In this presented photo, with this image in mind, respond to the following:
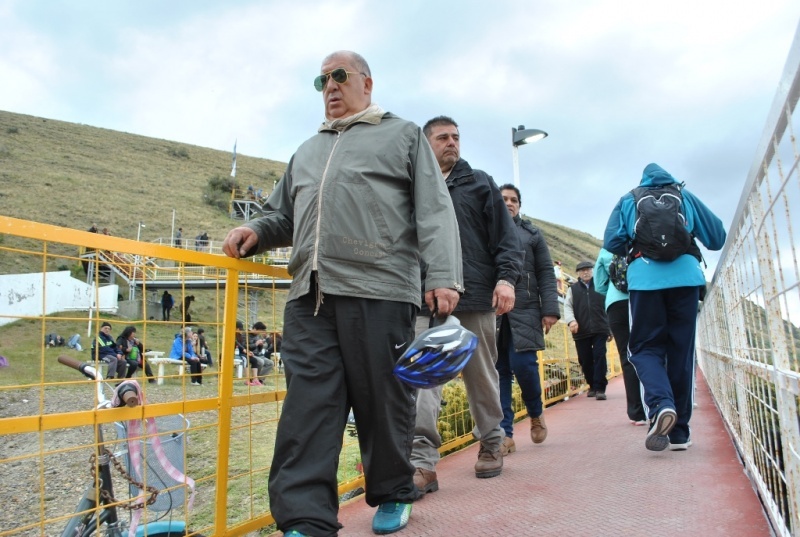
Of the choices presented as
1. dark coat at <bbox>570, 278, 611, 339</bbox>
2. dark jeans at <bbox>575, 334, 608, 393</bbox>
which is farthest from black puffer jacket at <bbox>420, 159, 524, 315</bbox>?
dark jeans at <bbox>575, 334, 608, 393</bbox>

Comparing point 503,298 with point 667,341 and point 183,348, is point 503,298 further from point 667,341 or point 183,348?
point 183,348

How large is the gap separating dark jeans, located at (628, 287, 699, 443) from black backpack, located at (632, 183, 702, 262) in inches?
10.4

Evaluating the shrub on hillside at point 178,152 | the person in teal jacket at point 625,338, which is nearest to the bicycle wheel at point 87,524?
the person in teal jacket at point 625,338

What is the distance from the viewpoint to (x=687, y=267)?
374 centimetres

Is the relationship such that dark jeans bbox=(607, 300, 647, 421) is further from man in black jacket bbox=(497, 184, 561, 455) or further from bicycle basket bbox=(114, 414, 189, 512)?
bicycle basket bbox=(114, 414, 189, 512)

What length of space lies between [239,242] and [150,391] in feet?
14.8

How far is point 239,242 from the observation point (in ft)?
8.61

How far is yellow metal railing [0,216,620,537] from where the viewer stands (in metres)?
1.94

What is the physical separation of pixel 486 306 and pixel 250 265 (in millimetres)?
1451

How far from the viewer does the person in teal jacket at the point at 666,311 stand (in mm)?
3727

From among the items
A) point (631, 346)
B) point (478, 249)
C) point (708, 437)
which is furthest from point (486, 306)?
point (708, 437)

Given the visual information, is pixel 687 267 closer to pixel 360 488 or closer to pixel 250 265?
pixel 360 488

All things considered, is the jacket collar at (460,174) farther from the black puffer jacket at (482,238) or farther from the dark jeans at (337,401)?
the dark jeans at (337,401)

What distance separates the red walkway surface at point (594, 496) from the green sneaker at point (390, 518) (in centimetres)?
6
